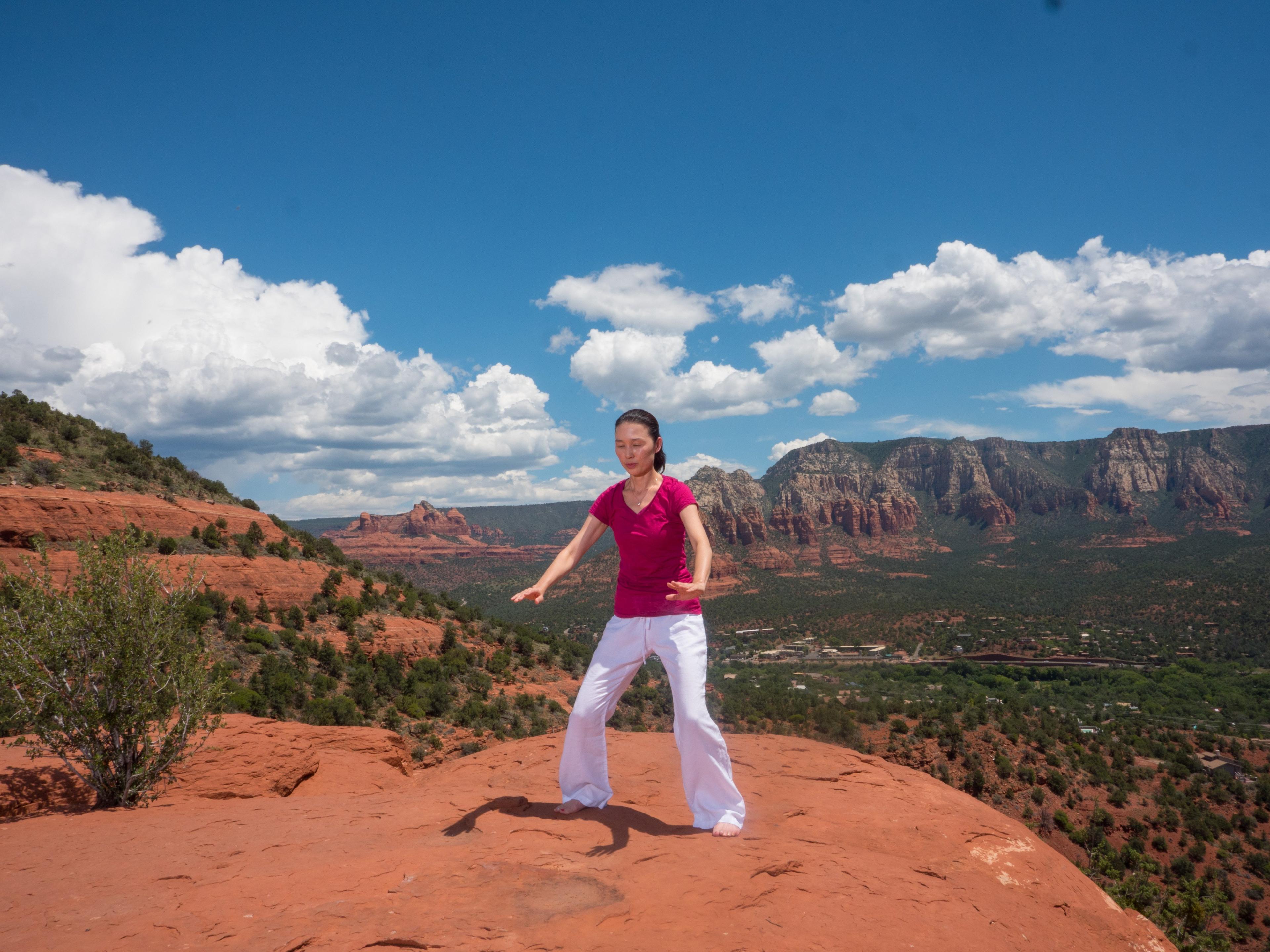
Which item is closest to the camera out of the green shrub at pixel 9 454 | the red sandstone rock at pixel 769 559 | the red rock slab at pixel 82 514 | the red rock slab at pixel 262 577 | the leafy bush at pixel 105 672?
the leafy bush at pixel 105 672

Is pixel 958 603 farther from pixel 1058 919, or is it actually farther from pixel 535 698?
pixel 1058 919

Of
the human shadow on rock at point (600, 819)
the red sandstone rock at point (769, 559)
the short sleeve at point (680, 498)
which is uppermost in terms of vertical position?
the short sleeve at point (680, 498)

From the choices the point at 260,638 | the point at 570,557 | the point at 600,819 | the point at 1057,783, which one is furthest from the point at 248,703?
the point at 1057,783

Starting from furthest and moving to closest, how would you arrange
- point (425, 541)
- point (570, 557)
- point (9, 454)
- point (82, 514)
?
point (425, 541) → point (9, 454) → point (82, 514) → point (570, 557)

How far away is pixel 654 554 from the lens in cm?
519

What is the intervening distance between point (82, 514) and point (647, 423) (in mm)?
24265

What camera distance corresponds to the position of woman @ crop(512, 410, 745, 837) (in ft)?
16.1

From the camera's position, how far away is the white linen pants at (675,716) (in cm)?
489

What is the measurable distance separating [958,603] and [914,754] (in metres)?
64.2

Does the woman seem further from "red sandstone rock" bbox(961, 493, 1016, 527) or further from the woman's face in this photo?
"red sandstone rock" bbox(961, 493, 1016, 527)

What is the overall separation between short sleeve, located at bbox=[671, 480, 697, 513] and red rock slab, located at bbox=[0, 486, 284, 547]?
61.0 ft

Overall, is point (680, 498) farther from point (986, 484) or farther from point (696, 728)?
point (986, 484)

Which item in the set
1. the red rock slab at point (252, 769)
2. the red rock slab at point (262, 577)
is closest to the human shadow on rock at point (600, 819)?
the red rock slab at point (252, 769)

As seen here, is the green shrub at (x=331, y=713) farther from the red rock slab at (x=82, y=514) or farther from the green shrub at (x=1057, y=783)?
the green shrub at (x=1057, y=783)
